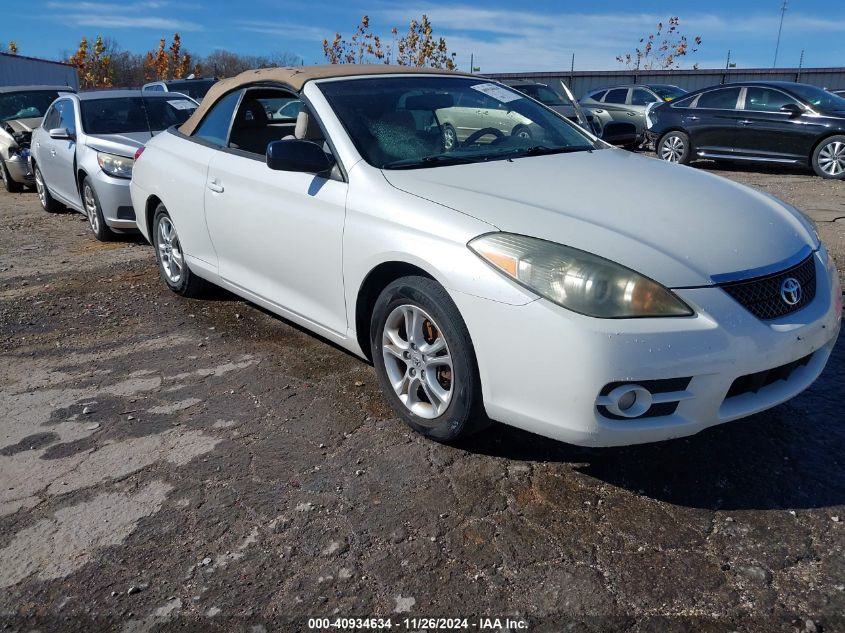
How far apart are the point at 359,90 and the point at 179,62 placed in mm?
54735

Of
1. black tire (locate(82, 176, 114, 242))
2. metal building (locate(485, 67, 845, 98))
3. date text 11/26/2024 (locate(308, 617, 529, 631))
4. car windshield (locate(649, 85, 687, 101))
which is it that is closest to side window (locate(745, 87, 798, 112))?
car windshield (locate(649, 85, 687, 101))

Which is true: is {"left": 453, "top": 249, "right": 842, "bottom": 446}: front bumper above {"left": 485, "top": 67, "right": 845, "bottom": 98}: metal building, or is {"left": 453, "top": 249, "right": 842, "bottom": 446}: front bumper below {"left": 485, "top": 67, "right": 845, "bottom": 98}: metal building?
above

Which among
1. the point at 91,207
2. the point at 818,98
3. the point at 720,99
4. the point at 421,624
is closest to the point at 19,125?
the point at 91,207

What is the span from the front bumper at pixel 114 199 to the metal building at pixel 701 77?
838 inches

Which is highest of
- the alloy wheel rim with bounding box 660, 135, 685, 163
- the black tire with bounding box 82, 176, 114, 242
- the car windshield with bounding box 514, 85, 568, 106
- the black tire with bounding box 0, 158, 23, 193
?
the car windshield with bounding box 514, 85, 568, 106

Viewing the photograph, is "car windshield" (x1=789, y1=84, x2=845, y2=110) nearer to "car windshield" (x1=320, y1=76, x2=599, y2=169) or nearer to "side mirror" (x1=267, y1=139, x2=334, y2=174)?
"car windshield" (x1=320, y1=76, x2=599, y2=169)

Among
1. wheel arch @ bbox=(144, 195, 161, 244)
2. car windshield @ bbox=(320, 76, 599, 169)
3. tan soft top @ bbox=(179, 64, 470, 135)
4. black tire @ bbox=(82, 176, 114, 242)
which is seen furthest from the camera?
black tire @ bbox=(82, 176, 114, 242)

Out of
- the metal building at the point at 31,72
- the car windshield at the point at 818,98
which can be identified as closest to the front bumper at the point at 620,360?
the car windshield at the point at 818,98

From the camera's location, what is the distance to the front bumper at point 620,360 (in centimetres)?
254

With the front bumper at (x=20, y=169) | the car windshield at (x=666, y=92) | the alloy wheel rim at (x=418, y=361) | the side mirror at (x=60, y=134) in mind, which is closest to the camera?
the alloy wheel rim at (x=418, y=361)

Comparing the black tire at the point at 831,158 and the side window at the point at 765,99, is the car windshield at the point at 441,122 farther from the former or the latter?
the side window at the point at 765,99

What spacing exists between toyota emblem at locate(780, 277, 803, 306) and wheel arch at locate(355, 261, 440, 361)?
131 centimetres

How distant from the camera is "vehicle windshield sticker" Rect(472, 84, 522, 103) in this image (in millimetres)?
4391

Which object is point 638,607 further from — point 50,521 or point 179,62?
point 179,62
